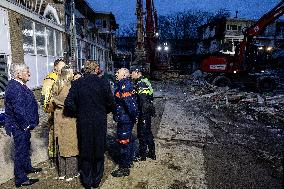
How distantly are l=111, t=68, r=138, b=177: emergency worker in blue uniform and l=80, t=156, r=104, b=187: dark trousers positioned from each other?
0.54 meters

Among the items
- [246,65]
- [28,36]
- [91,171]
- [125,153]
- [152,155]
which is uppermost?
[28,36]

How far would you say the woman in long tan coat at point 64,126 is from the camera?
4.73 metres

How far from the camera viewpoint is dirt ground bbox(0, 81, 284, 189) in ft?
16.3

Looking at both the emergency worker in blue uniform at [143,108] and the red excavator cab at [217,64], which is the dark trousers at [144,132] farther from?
the red excavator cab at [217,64]

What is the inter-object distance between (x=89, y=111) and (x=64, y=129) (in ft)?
2.13

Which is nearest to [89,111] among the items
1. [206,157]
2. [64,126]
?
[64,126]

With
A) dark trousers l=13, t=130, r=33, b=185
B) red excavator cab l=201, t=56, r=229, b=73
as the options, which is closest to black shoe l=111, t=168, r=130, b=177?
dark trousers l=13, t=130, r=33, b=185

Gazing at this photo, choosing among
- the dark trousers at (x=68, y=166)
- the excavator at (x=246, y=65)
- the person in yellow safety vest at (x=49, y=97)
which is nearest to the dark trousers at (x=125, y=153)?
the dark trousers at (x=68, y=166)

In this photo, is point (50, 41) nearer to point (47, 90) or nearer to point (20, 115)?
point (47, 90)

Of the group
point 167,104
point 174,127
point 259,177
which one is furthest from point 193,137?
point 167,104

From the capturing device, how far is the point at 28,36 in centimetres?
1323

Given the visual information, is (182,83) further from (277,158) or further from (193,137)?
(277,158)

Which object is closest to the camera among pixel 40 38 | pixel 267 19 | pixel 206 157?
pixel 206 157

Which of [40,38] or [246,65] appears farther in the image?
[246,65]
